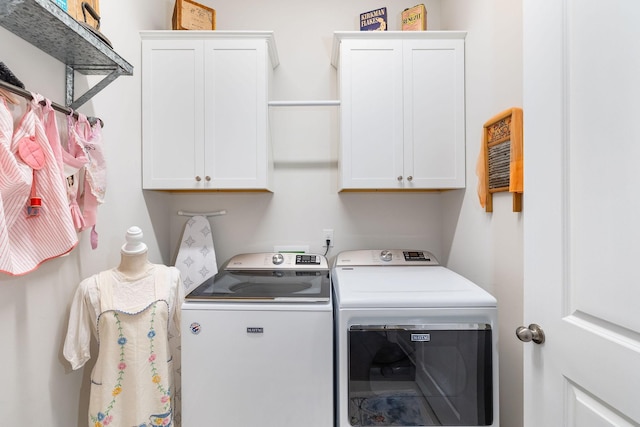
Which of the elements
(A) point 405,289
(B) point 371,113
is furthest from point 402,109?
(A) point 405,289

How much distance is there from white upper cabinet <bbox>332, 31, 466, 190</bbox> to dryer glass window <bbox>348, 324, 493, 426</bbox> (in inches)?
34.5

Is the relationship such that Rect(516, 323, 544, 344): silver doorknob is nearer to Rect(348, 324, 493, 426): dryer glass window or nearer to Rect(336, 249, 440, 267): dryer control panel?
Rect(348, 324, 493, 426): dryer glass window

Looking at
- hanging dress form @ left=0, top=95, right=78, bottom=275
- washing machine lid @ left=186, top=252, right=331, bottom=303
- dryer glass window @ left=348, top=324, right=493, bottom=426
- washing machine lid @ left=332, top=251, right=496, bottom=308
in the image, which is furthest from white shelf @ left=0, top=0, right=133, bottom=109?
dryer glass window @ left=348, top=324, right=493, bottom=426

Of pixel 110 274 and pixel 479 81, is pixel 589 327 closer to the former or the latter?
pixel 479 81

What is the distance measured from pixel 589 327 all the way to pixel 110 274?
5.48 ft

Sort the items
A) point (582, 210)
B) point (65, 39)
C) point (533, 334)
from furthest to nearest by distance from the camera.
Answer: point (65, 39), point (533, 334), point (582, 210)

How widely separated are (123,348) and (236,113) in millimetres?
1305

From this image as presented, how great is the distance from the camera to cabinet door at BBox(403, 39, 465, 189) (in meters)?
1.80

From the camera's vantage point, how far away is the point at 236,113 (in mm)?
1785

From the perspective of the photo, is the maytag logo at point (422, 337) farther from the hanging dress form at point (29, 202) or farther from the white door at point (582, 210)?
the hanging dress form at point (29, 202)

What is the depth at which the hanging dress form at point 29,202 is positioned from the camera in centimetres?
88

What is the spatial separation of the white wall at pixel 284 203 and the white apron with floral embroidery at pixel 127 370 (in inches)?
6.1

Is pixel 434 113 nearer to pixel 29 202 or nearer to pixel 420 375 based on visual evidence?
pixel 420 375

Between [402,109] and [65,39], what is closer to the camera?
[65,39]
